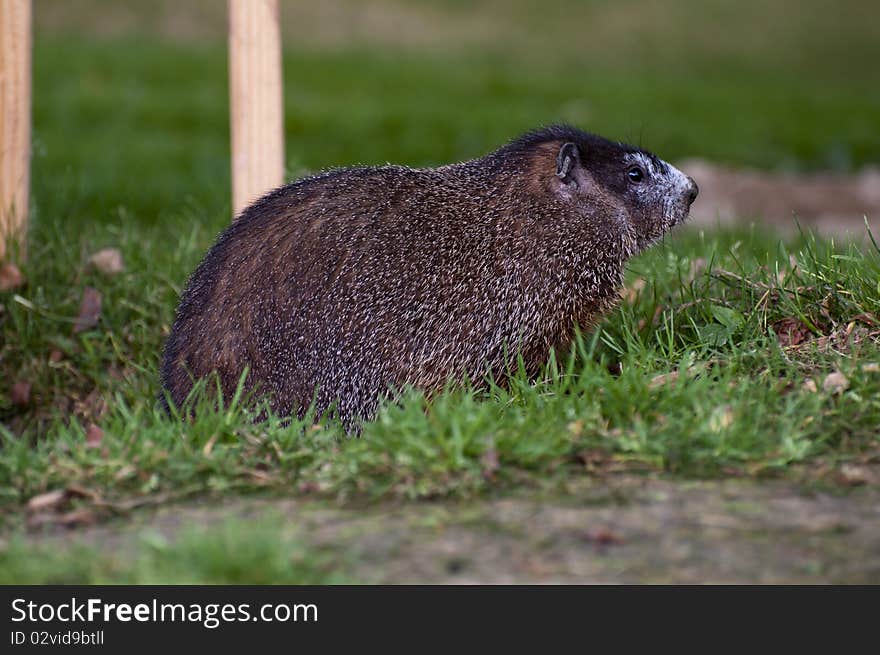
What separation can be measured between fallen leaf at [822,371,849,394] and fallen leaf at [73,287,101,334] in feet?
10.6

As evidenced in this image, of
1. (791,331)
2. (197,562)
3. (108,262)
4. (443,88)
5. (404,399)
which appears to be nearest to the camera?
(197,562)

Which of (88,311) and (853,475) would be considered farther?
(88,311)

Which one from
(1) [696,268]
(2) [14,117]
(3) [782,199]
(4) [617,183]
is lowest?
(3) [782,199]

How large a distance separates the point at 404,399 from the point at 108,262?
2.43 meters

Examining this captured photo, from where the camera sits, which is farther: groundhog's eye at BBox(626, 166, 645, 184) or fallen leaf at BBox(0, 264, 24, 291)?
fallen leaf at BBox(0, 264, 24, 291)

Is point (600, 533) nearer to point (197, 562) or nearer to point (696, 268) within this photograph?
point (197, 562)

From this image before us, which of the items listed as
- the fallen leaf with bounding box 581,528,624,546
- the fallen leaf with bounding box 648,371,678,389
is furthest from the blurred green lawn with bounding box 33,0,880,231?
the fallen leaf with bounding box 581,528,624,546

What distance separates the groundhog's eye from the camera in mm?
5141

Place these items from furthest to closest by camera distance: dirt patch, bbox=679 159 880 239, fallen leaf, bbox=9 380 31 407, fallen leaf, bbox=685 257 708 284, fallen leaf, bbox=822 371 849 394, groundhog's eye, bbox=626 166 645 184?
dirt patch, bbox=679 159 880 239 → fallen leaf, bbox=9 380 31 407 → fallen leaf, bbox=685 257 708 284 → groundhog's eye, bbox=626 166 645 184 → fallen leaf, bbox=822 371 849 394

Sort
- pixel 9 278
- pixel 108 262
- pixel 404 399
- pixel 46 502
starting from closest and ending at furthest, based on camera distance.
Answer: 1. pixel 46 502
2. pixel 404 399
3. pixel 9 278
4. pixel 108 262

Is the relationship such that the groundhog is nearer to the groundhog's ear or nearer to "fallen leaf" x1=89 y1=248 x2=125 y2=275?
the groundhog's ear

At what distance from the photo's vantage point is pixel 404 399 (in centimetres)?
410

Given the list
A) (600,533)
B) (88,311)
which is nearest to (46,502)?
(600,533)
